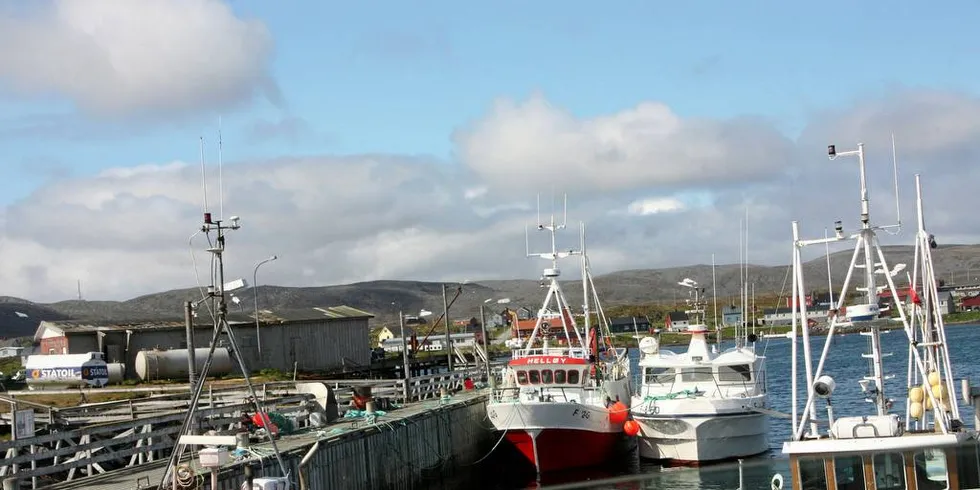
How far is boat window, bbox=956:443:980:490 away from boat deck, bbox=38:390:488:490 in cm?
1330

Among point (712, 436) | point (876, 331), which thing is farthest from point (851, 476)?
point (712, 436)

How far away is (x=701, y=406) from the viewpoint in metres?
36.3

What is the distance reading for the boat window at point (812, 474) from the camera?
17562mm

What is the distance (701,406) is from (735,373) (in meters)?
2.57

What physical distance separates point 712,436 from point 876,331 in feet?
56.7

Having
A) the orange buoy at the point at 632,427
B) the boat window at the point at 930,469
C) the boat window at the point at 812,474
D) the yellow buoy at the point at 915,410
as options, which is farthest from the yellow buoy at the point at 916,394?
the orange buoy at the point at 632,427

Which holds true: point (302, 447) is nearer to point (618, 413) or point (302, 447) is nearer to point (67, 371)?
point (618, 413)

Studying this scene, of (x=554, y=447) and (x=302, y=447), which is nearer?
(x=302, y=447)

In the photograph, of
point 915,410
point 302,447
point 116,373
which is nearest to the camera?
point 915,410

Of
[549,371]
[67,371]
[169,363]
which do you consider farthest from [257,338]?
[549,371]

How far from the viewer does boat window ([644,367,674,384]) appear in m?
38.8

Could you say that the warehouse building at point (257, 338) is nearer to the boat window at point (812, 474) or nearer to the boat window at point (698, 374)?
the boat window at point (698, 374)

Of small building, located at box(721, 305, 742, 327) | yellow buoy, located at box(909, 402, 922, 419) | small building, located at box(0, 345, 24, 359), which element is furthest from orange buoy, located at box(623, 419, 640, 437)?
small building, located at box(0, 345, 24, 359)

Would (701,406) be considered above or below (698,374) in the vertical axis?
below
